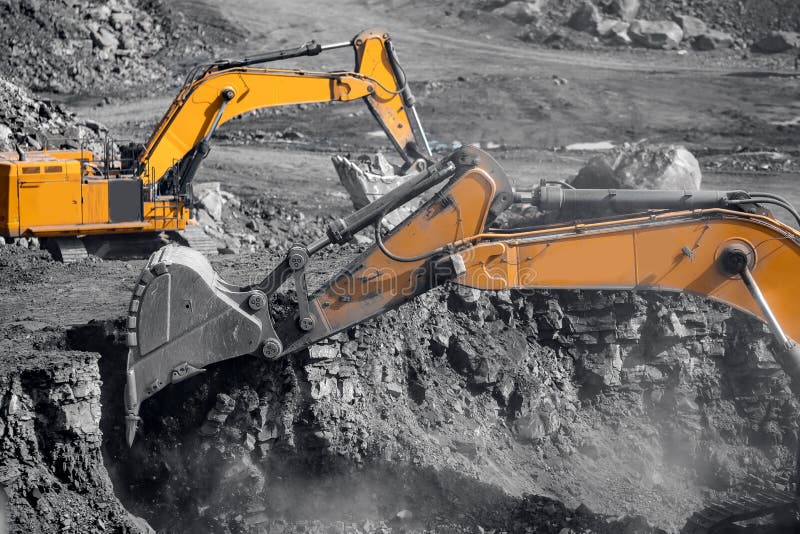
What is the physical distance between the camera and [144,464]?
1190cm

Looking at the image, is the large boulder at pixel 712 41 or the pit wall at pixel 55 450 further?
the large boulder at pixel 712 41

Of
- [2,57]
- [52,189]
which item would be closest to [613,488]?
[52,189]

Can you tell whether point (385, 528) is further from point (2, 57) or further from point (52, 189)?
point (2, 57)

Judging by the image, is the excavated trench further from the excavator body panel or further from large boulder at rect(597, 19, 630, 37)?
large boulder at rect(597, 19, 630, 37)

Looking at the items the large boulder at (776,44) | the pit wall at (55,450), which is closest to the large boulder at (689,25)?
the large boulder at (776,44)

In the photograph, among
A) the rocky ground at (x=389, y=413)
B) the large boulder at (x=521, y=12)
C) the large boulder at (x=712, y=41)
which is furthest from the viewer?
the large boulder at (x=521, y=12)

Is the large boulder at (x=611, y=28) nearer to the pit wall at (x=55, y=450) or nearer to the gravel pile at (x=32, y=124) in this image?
the gravel pile at (x=32, y=124)

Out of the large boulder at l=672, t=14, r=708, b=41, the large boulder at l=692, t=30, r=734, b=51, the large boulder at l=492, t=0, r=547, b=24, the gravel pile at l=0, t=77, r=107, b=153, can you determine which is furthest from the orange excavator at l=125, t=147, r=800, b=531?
the large boulder at l=672, t=14, r=708, b=41

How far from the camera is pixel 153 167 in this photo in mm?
16938

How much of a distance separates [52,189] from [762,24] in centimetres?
2946

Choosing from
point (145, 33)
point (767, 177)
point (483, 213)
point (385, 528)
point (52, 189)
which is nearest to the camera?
point (483, 213)

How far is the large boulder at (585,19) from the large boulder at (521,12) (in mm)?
1196

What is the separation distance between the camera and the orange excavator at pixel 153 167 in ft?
52.5

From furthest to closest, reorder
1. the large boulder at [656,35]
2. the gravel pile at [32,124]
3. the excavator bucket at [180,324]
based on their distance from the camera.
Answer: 1. the large boulder at [656,35]
2. the gravel pile at [32,124]
3. the excavator bucket at [180,324]
